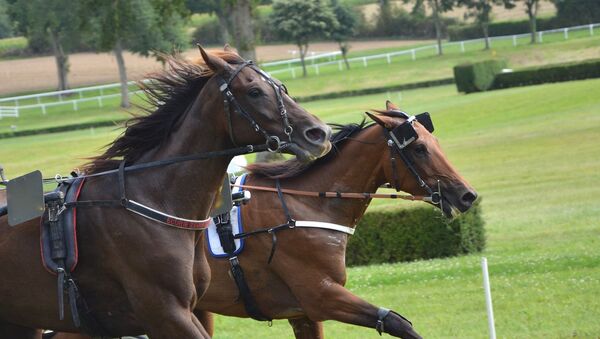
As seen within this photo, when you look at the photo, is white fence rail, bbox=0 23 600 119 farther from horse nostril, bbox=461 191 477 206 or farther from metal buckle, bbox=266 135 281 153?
metal buckle, bbox=266 135 281 153

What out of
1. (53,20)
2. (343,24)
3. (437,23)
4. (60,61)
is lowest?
(437,23)

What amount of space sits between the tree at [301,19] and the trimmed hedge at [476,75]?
22.2m

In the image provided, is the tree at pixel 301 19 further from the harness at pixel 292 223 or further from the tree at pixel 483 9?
the harness at pixel 292 223

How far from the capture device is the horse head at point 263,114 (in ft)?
18.9

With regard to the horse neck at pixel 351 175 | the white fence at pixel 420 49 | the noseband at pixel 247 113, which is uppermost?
the noseband at pixel 247 113

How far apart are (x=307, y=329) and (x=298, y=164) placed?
1.25 m

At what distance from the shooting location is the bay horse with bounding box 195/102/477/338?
295 inches

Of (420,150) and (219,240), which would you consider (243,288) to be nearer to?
(219,240)

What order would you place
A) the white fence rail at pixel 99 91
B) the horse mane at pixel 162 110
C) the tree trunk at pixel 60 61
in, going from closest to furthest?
the horse mane at pixel 162 110
the white fence rail at pixel 99 91
the tree trunk at pixel 60 61

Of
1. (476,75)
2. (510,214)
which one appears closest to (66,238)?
(510,214)

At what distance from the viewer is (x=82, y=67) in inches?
2990

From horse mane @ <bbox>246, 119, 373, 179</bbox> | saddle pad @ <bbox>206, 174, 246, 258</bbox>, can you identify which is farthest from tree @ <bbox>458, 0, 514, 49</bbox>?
saddle pad @ <bbox>206, 174, 246, 258</bbox>

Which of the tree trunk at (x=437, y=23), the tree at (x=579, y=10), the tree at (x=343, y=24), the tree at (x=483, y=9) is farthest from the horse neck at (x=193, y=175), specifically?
the tree at (x=579, y=10)

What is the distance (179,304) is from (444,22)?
72525 mm
